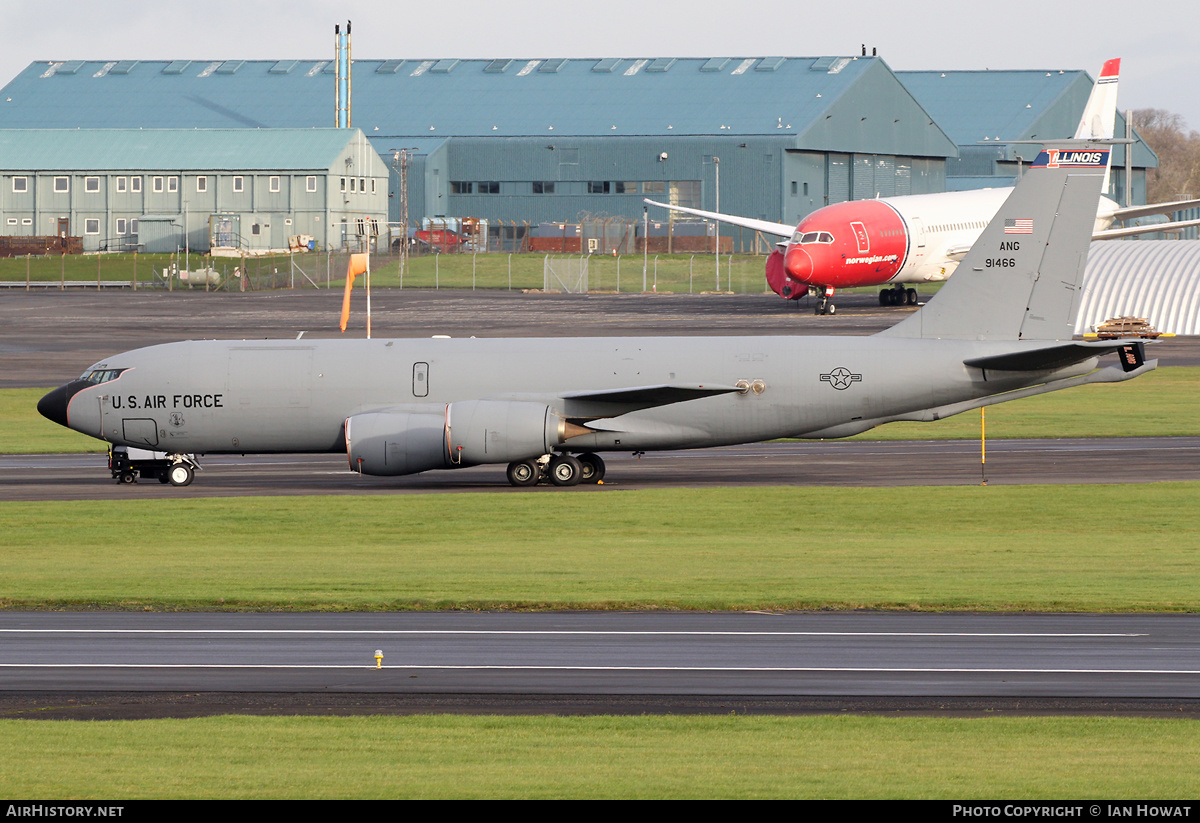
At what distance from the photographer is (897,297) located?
103 m

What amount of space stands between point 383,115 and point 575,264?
38616 mm

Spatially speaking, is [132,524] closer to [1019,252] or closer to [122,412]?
[122,412]

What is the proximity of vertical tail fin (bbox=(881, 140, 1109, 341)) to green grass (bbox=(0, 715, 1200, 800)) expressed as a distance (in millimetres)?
24728

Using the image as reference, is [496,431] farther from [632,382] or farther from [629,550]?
[629,550]

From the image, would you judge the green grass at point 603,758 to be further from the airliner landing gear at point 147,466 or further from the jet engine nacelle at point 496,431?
the airliner landing gear at point 147,466

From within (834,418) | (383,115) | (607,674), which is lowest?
(607,674)

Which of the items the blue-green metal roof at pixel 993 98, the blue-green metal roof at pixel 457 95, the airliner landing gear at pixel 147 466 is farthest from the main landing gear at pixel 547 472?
the blue-green metal roof at pixel 993 98

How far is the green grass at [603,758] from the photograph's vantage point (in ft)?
45.0

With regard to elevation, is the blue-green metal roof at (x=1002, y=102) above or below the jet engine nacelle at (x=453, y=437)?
above

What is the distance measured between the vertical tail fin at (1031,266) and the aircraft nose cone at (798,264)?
52.5m

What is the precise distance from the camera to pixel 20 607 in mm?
25062

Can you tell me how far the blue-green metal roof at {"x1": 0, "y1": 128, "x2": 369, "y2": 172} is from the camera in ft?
464

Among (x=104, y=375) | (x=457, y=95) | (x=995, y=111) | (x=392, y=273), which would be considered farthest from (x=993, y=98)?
(x=104, y=375)

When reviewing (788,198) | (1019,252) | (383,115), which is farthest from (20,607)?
(383,115)
